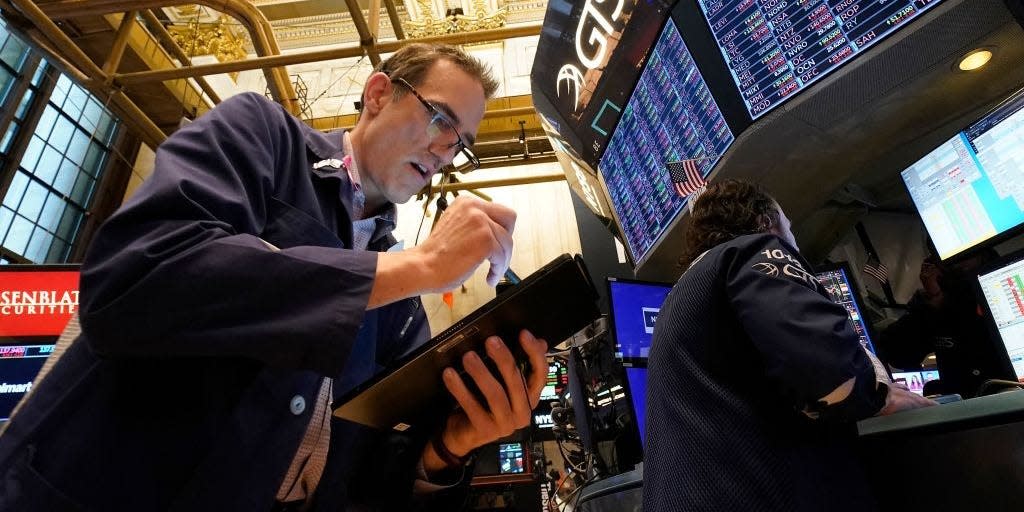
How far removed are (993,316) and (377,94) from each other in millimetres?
2473

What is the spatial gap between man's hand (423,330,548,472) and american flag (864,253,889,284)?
3.19 metres

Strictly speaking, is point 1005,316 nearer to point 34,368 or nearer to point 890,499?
point 890,499

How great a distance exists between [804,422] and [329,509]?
4.35 feet

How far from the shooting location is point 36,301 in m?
2.97

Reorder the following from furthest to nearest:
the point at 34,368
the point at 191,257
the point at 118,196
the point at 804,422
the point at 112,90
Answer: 1. the point at 118,196
2. the point at 112,90
3. the point at 34,368
4. the point at 804,422
5. the point at 191,257

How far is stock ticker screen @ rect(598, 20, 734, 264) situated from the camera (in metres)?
2.78

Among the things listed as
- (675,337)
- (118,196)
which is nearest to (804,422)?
(675,337)

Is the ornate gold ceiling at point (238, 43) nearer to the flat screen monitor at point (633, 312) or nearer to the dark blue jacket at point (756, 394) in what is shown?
A: the flat screen monitor at point (633, 312)

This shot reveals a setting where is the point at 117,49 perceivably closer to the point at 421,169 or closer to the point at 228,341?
the point at 421,169

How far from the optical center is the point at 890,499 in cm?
145

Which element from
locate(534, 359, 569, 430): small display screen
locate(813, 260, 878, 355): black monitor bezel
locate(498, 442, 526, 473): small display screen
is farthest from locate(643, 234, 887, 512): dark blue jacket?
locate(534, 359, 569, 430): small display screen

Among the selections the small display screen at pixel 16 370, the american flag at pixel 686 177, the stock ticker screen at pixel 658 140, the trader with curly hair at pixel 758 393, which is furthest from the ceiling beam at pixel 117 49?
the trader with curly hair at pixel 758 393

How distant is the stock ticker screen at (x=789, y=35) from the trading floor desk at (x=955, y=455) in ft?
4.96

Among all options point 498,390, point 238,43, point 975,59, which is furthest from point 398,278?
point 238,43
